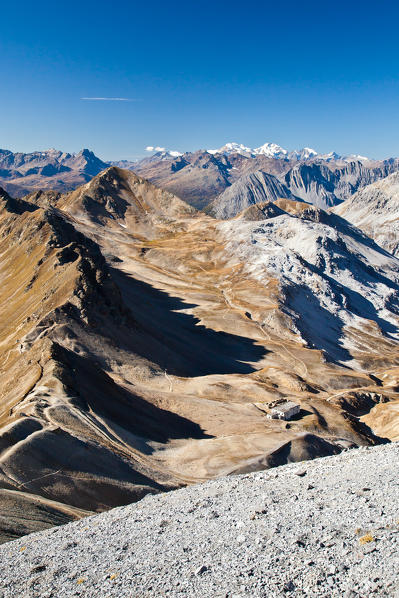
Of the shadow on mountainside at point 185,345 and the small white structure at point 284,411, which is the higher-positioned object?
the shadow on mountainside at point 185,345

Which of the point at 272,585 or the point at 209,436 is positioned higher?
the point at 272,585

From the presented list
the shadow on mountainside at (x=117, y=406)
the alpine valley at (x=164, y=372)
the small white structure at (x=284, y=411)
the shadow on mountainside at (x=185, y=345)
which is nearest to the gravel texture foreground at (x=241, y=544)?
the alpine valley at (x=164, y=372)

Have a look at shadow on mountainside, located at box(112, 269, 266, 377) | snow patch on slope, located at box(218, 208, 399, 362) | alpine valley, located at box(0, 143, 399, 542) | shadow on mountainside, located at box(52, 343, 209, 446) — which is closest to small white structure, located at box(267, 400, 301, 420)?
alpine valley, located at box(0, 143, 399, 542)

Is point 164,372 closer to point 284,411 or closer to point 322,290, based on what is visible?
point 284,411

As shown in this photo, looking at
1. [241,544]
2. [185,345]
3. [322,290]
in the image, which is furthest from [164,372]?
[322,290]

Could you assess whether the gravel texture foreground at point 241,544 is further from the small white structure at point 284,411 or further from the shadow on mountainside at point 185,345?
the shadow on mountainside at point 185,345

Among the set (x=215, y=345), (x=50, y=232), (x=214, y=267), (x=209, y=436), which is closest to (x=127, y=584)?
(x=209, y=436)

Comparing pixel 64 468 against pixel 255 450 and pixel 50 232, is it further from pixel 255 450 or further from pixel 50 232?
pixel 50 232
